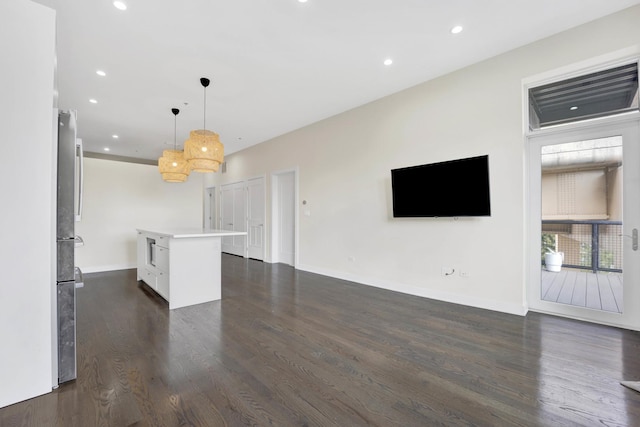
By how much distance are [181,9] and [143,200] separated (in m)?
4.86

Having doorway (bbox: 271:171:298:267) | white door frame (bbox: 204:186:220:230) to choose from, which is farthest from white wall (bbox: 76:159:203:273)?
white door frame (bbox: 204:186:220:230)

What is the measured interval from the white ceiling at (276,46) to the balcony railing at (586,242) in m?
2.10

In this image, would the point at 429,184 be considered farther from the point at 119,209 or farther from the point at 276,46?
the point at 119,209

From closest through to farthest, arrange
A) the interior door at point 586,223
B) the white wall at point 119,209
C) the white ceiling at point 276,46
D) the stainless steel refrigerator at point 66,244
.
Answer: the stainless steel refrigerator at point 66,244
the white ceiling at point 276,46
the interior door at point 586,223
the white wall at point 119,209

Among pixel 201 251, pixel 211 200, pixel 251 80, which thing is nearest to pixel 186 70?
pixel 251 80

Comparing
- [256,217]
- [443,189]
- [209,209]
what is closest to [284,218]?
[256,217]

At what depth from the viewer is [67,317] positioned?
198 cm

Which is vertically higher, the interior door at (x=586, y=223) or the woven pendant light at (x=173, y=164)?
the woven pendant light at (x=173, y=164)

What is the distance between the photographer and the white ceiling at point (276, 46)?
2.57m

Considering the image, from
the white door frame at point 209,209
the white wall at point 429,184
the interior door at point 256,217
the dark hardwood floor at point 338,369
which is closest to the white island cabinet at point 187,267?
the dark hardwood floor at point 338,369

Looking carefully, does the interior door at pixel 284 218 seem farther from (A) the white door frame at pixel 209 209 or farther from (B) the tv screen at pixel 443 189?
(A) the white door frame at pixel 209 209

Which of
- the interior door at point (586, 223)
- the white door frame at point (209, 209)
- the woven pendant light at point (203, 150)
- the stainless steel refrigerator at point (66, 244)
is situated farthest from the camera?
the white door frame at point (209, 209)

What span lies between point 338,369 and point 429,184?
8.99 ft

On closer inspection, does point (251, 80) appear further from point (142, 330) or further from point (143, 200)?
point (143, 200)
